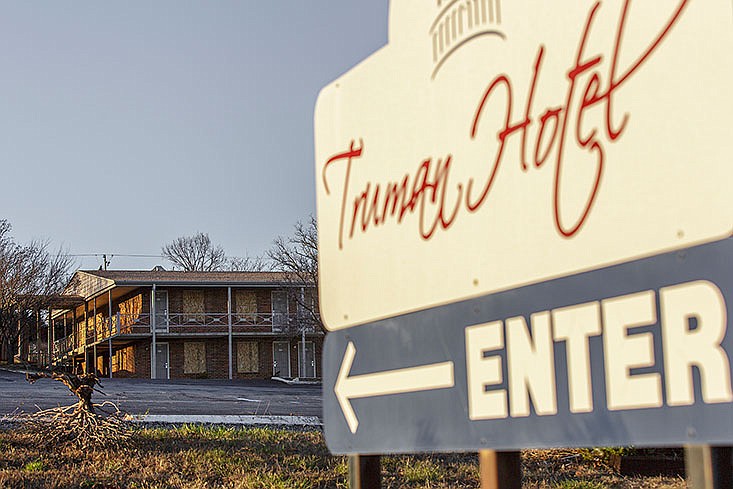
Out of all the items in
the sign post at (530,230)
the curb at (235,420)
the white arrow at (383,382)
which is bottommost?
the curb at (235,420)

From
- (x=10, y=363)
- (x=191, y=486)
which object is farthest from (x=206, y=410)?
(x=10, y=363)

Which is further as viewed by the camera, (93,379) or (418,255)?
(93,379)

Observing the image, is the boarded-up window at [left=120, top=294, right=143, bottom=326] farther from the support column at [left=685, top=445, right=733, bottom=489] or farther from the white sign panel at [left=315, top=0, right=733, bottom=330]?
the support column at [left=685, top=445, right=733, bottom=489]

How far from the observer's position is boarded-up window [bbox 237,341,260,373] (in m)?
41.4

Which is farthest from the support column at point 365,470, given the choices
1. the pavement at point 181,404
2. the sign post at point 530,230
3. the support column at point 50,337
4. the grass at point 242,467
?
the support column at point 50,337

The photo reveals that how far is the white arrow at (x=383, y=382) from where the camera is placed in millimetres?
2615

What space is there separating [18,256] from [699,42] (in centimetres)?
Answer: 4476

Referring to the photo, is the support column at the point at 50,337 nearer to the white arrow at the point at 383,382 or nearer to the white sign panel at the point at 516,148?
the white arrow at the point at 383,382

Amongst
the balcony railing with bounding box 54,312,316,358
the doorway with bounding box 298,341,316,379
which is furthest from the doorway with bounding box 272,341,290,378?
the balcony railing with bounding box 54,312,316,358

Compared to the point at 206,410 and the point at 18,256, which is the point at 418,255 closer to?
the point at 206,410

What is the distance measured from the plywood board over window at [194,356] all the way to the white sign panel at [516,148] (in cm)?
3886

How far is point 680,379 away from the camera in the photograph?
1881mm

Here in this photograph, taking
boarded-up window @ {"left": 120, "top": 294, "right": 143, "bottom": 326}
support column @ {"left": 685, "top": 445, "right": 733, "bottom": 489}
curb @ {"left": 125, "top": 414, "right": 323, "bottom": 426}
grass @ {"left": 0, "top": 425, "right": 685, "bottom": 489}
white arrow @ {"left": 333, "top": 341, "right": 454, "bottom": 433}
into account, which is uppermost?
boarded-up window @ {"left": 120, "top": 294, "right": 143, "bottom": 326}

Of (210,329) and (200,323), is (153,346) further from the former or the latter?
(210,329)
